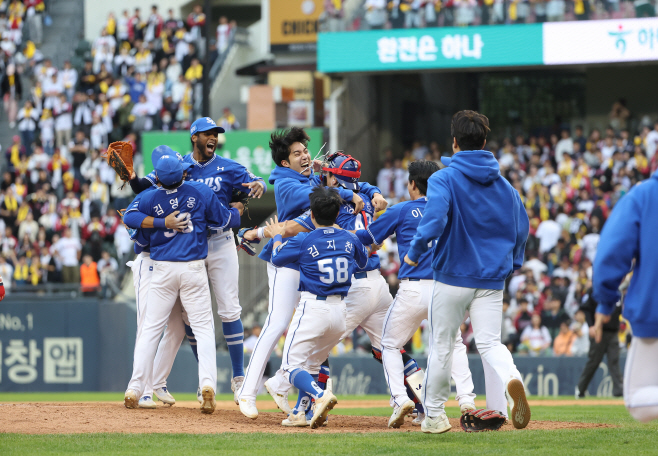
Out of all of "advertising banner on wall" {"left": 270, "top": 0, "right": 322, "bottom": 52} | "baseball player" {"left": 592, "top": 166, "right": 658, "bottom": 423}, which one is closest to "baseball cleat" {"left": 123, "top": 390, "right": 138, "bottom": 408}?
"baseball player" {"left": 592, "top": 166, "right": 658, "bottom": 423}

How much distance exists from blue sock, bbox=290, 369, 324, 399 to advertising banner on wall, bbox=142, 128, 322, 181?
14.6 metres

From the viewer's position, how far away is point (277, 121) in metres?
22.5

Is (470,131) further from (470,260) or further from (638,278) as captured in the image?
(638,278)

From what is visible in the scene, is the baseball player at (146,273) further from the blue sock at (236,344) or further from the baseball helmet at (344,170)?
the baseball helmet at (344,170)

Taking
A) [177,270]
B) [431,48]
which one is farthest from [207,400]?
[431,48]

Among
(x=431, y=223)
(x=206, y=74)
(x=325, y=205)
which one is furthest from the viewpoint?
(x=206, y=74)

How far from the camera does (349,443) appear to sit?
605 cm

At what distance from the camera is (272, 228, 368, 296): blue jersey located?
675 centimetres

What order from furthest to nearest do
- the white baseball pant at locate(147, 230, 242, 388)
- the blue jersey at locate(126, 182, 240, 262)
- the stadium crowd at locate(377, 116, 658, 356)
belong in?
the stadium crowd at locate(377, 116, 658, 356), the white baseball pant at locate(147, 230, 242, 388), the blue jersey at locate(126, 182, 240, 262)

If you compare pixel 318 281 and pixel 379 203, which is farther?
pixel 379 203

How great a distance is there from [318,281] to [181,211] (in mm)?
1487

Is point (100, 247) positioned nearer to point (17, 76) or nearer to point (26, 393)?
point (26, 393)

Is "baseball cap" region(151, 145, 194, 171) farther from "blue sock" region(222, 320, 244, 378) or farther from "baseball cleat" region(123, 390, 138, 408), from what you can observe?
"baseball cleat" region(123, 390, 138, 408)

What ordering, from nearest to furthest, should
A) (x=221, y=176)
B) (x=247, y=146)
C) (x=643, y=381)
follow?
(x=643, y=381) → (x=221, y=176) → (x=247, y=146)
